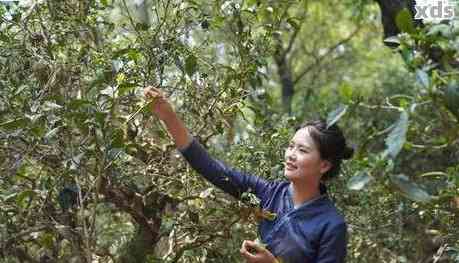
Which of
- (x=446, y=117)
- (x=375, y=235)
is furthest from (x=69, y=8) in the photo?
(x=375, y=235)

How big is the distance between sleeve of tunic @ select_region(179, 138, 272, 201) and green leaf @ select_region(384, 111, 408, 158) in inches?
47.0

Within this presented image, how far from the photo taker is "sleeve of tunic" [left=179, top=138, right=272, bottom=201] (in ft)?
8.96

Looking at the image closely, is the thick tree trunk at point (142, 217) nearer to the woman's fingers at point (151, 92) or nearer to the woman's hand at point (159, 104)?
the woman's hand at point (159, 104)

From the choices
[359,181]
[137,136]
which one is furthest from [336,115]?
[137,136]

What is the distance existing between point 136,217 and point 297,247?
84 centimetres

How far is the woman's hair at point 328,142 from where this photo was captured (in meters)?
2.64

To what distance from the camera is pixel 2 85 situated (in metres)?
2.52

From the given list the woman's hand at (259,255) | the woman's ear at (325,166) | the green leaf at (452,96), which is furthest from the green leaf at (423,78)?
the woman's ear at (325,166)

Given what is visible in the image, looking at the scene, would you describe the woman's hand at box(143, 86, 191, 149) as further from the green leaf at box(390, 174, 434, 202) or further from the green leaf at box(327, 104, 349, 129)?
the green leaf at box(390, 174, 434, 202)

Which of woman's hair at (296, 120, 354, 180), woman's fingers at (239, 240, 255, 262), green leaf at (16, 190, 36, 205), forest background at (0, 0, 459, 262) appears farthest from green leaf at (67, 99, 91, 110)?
woman's hair at (296, 120, 354, 180)

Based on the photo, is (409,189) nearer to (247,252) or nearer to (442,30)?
(442,30)

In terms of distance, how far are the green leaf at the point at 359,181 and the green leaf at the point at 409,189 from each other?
0.07 metres

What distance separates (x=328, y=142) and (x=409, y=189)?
0.93 meters

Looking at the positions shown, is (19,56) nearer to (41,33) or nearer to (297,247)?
(41,33)
